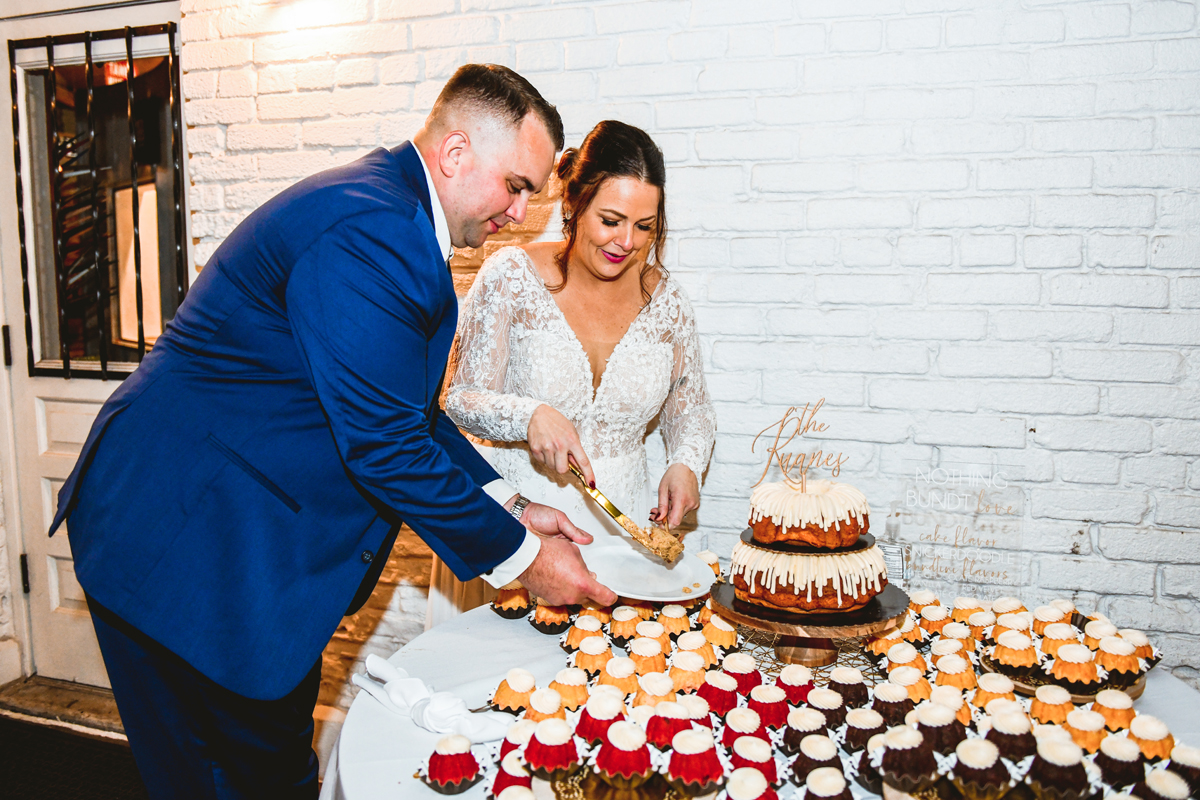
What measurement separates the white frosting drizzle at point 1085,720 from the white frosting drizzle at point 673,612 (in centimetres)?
79

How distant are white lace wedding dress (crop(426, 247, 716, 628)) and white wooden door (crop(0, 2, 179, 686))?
2.11 m

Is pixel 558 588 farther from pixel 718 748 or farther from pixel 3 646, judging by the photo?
pixel 3 646

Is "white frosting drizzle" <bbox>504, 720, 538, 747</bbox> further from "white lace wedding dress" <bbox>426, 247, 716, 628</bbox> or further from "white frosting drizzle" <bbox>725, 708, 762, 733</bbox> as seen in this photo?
"white lace wedding dress" <bbox>426, 247, 716, 628</bbox>

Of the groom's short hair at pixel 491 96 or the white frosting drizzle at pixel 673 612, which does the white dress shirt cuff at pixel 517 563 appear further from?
the groom's short hair at pixel 491 96

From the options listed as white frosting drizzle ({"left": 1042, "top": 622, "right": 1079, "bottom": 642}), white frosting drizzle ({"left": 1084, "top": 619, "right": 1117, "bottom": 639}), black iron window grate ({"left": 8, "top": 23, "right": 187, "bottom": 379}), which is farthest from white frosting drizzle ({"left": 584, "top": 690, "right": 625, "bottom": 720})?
black iron window grate ({"left": 8, "top": 23, "right": 187, "bottom": 379})

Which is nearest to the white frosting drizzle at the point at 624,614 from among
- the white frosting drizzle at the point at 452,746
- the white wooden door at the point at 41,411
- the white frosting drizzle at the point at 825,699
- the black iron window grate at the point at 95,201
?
the white frosting drizzle at the point at 825,699

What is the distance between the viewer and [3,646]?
370cm

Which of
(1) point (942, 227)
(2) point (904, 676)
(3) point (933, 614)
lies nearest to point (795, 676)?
(2) point (904, 676)

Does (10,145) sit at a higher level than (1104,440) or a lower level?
higher

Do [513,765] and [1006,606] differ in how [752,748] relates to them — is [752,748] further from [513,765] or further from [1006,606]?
[1006,606]

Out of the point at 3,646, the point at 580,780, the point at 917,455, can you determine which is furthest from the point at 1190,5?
the point at 3,646

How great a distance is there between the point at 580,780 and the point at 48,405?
3662 mm

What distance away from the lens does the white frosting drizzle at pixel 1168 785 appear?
1.08 m

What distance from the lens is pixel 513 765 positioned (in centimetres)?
119
